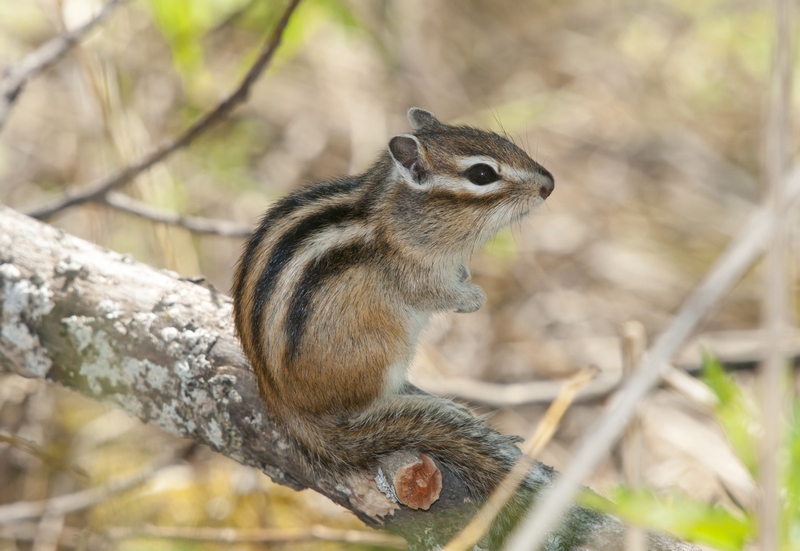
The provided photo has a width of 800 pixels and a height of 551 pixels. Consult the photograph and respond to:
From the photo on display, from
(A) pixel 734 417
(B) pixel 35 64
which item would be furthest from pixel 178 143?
(A) pixel 734 417

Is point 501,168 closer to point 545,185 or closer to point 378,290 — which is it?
point 545,185

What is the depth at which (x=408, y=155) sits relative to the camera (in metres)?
2.65

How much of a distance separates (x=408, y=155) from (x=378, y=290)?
18.8 inches

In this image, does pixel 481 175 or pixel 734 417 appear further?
pixel 481 175

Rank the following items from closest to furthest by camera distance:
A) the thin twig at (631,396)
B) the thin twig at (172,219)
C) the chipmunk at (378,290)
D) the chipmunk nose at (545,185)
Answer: the thin twig at (631,396) < the chipmunk at (378,290) < the chipmunk nose at (545,185) < the thin twig at (172,219)

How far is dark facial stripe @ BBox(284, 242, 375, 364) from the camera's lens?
90.4 inches

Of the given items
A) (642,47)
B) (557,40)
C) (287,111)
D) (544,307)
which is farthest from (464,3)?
(544,307)

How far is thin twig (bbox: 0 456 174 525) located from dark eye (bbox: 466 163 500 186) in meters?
1.71

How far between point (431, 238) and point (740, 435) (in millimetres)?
1159

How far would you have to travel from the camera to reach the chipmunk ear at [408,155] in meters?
2.61

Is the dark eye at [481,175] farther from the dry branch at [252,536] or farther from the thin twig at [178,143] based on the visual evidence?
the dry branch at [252,536]

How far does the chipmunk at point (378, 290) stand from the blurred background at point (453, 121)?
22.4 inches

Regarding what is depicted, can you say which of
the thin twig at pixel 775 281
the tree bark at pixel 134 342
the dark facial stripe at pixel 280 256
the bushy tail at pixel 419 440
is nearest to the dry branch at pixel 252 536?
the tree bark at pixel 134 342

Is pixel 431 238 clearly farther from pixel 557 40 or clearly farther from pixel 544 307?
pixel 557 40
